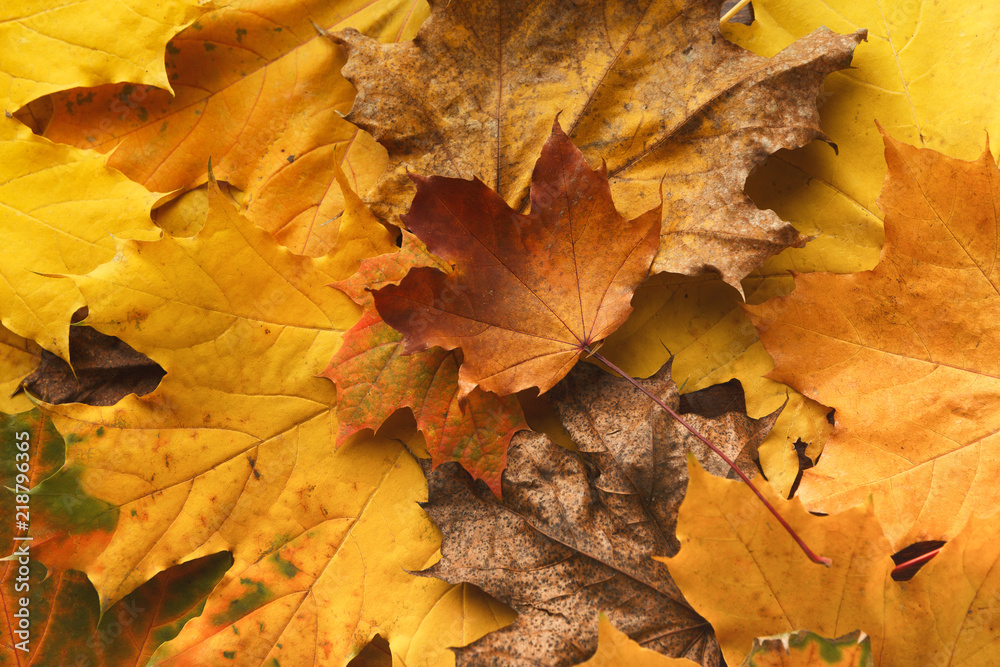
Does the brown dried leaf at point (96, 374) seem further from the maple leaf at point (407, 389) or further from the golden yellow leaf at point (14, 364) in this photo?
the maple leaf at point (407, 389)

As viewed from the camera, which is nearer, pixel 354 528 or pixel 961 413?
pixel 961 413

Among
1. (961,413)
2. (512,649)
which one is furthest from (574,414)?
(961,413)

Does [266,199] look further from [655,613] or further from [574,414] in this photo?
[655,613]

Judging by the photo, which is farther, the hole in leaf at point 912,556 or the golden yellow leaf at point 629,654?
the hole in leaf at point 912,556

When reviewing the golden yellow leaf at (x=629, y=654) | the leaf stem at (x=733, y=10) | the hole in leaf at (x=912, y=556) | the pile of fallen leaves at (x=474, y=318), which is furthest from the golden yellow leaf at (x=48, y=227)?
the hole in leaf at (x=912, y=556)

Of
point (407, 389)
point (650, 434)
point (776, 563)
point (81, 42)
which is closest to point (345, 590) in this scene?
point (407, 389)

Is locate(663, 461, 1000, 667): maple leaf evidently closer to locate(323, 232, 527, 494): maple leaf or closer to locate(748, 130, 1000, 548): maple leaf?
locate(748, 130, 1000, 548): maple leaf

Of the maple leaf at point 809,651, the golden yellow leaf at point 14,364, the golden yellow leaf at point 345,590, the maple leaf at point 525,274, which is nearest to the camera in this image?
the maple leaf at point 809,651

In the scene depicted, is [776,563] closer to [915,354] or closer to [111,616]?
[915,354]
